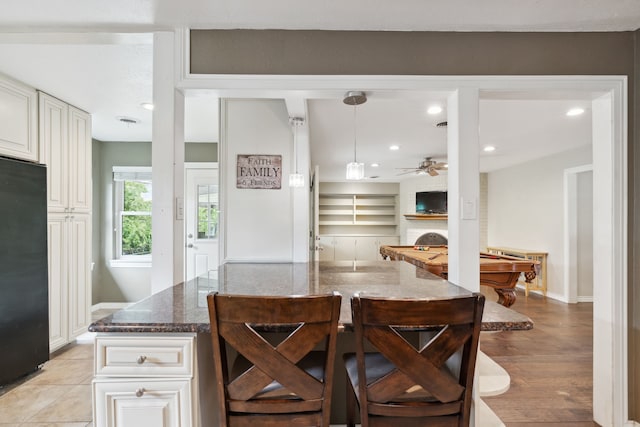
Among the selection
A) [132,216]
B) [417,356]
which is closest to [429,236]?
[132,216]

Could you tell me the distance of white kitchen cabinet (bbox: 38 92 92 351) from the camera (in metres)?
2.85

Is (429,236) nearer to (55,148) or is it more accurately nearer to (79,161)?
(79,161)

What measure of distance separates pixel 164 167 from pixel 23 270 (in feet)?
5.75

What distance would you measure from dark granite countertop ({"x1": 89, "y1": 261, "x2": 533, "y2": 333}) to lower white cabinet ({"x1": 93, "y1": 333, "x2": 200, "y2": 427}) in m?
0.06

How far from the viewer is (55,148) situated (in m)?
2.92

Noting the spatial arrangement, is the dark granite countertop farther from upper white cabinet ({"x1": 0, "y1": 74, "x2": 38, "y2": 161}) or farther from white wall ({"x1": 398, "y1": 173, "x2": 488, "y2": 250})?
white wall ({"x1": 398, "y1": 173, "x2": 488, "y2": 250})

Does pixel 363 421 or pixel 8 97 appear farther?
pixel 8 97

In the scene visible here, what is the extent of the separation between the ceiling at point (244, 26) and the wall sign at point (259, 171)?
0.71 meters

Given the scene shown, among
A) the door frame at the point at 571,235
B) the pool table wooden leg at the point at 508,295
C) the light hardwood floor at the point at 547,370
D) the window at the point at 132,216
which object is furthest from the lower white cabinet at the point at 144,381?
the door frame at the point at 571,235

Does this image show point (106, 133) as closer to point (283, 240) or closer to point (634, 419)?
point (283, 240)

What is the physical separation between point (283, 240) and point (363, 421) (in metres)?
1.78

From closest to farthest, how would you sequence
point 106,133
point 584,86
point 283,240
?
point 584,86 < point 283,240 < point 106,133

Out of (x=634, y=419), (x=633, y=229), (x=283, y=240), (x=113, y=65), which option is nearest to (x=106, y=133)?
(x=113, y=65)

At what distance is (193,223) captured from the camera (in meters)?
4.30
